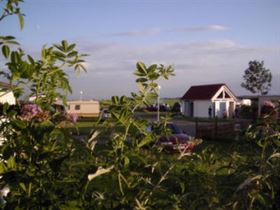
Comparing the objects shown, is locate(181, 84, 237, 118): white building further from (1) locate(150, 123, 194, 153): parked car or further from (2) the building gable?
(1) locate(150, 123, 194, 153): parked car

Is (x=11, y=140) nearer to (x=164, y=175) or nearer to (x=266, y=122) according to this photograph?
(x=164, y=175)

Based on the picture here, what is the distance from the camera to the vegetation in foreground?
226 cm

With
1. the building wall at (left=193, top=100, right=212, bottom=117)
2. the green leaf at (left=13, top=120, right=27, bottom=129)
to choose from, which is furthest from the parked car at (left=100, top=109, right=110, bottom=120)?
the building wall at (left=193, top=100, right=212, bottom=117)

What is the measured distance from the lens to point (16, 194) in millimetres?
2260

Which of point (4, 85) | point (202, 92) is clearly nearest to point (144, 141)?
point (4, 85)

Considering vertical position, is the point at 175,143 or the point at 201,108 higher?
the point at 175,143

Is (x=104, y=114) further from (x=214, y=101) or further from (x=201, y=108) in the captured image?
(x=201, y=108)

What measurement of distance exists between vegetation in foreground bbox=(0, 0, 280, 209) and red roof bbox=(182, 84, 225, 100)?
59.0 m

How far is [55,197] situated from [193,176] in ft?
3.24

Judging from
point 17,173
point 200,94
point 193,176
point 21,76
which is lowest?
point 200,94

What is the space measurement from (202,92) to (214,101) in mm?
3304

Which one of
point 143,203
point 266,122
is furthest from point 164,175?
point 266,122

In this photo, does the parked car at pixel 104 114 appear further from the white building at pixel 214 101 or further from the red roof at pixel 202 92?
the red roof at pixel 202 92

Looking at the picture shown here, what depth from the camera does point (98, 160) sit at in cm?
243
